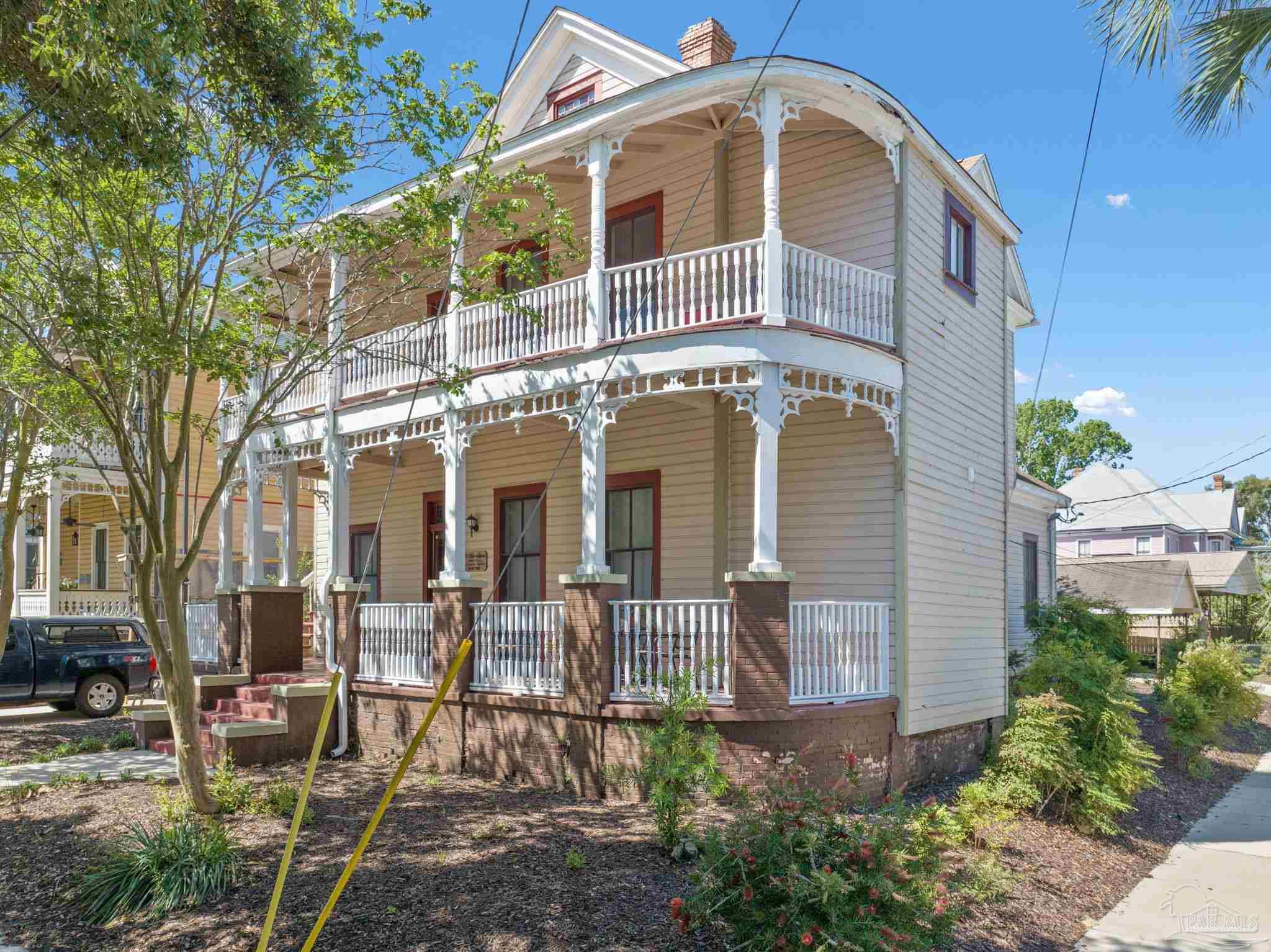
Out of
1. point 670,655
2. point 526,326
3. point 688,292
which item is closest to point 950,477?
point 688,292

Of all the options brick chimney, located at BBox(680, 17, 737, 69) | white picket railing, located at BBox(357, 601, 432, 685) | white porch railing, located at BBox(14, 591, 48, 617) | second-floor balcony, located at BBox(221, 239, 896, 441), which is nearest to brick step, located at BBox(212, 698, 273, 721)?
white picket railing, located at BBox(357, 601, 432, 685)

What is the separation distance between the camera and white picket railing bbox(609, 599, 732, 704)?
28.6ft

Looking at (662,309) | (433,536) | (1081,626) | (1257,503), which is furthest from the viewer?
(1257,503)

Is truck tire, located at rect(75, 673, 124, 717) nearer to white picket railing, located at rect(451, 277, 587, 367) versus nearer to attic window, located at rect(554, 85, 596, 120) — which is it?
white picket railing, located at rect(451, 277, 587, 367)

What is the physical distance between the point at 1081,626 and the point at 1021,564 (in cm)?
148

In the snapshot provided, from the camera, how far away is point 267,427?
1416 centimetres

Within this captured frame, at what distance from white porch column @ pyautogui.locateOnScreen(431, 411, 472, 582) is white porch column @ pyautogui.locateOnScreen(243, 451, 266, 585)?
14.8 ft

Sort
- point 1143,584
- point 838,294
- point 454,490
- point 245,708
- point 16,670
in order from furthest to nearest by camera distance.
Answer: point 1143,584, point 16,670, point 245,708, point 454,490, point 838,294

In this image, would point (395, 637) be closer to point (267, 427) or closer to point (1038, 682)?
point (267, 427)

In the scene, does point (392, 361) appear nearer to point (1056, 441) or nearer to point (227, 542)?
point (227, 542)

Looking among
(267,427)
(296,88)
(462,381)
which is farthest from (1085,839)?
(267,427)

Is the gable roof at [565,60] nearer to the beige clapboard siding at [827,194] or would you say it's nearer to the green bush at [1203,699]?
the beige clapboard siding at [827,194]

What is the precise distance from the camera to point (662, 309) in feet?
33.8

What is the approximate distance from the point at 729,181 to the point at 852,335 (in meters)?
3.08
